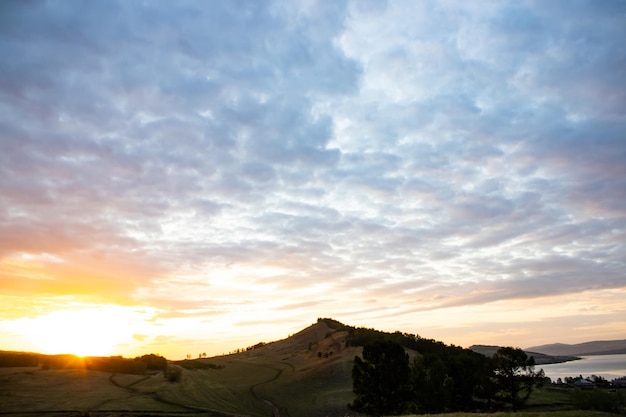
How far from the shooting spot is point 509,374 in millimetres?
75750

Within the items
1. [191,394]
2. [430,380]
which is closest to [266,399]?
[191,394]

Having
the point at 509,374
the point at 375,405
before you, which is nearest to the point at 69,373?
the point at 375,405

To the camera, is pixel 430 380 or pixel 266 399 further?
pixel 266 399

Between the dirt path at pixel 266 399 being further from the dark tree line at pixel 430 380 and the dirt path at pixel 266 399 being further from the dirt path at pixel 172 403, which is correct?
the dark tree line at pixel 430 380

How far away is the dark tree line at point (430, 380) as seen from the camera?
7100cm

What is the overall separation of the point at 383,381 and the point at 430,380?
7647 millimetres

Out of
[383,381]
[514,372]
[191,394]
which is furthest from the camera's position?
[191,394]

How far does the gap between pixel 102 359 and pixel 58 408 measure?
65.8 metres

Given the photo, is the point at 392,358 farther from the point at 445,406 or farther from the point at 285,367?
the point at 285,367

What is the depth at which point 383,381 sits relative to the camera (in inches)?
2874

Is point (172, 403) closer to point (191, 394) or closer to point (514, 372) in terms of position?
point (191, 394)

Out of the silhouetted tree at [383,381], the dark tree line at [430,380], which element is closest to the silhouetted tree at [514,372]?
the dark tree line at [430,380]

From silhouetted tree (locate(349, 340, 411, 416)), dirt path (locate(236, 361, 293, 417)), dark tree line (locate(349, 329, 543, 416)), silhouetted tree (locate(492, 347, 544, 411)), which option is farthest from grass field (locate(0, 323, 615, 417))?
silhouetted tree (locate(349, 340, 411, 416))

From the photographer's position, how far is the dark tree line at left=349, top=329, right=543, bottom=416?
71000mm
